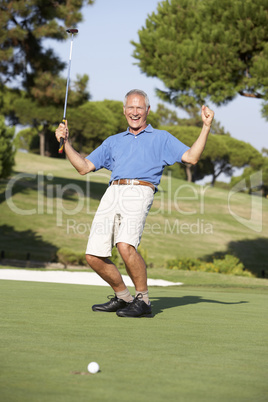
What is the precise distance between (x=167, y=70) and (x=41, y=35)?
497 inches

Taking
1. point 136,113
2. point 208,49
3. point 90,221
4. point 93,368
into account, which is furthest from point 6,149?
point 93,368

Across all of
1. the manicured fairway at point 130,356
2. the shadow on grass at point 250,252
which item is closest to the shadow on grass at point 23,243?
the shadow on grass at point 250,252

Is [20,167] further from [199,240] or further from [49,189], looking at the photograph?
[199,240]

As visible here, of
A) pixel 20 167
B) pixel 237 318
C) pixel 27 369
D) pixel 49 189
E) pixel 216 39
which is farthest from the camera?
pixel 20 167

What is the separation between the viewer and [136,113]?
21.4 ft

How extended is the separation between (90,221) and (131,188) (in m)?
36.6

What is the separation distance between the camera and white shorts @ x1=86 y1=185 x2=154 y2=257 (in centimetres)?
614

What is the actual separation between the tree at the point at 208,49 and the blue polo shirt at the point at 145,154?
17456 mm

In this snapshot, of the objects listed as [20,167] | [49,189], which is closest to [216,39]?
[49,189]

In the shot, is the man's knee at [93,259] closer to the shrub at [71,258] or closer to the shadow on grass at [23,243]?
the shrub at [71,258]

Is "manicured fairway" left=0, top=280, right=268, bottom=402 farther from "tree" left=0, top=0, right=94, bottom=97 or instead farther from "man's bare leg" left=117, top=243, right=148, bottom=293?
"tree" left=0, top=0, right=94, bottom=97

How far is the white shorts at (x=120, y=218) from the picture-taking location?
20.1 feet

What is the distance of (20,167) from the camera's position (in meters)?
59.8

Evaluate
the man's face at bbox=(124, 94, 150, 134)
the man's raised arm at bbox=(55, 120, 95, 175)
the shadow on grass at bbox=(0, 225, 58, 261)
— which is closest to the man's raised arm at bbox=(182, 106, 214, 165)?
the man's face at bbox=(124, 94, 150, 134)
